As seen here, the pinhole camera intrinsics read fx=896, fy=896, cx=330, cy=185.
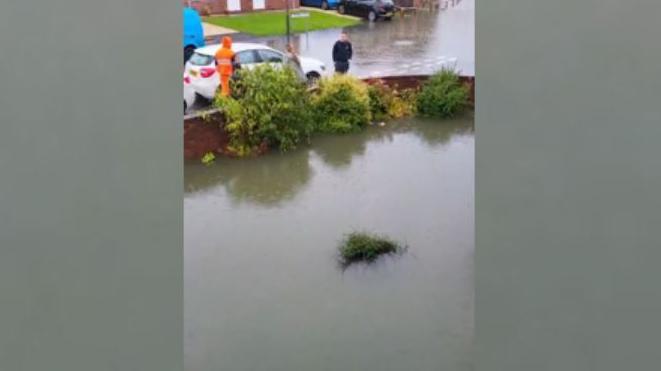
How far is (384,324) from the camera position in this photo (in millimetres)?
4891

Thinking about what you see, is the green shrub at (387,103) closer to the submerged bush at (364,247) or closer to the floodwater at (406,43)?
the floodwater at (406,43)

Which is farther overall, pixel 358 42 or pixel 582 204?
pixel 358 42

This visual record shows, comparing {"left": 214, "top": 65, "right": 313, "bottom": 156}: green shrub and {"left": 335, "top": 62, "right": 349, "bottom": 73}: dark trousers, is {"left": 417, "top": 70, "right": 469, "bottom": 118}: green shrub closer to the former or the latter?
{"left": 335, "top": 62, "right": 349, "bottom": 73}: dark trousers

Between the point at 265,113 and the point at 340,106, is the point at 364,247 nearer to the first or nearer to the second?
the point at 265,113

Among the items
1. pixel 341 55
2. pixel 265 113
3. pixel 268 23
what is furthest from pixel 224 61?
pixel 268 23

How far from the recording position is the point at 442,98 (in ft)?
30.8

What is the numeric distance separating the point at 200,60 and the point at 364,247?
401 cm

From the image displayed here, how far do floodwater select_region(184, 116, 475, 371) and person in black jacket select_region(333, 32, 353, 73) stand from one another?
1.76 metres

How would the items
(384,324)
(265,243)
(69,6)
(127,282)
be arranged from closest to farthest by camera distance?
(69,6) → (127,282) → (384,324) → (265,243)

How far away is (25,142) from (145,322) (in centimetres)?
42

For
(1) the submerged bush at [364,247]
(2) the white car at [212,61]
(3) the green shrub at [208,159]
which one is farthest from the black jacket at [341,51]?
(1) the submerged bush at [364,247]

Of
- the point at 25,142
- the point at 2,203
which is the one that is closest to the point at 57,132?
the point at 25,142

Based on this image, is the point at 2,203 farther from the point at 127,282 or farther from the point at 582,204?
the point at 582,204

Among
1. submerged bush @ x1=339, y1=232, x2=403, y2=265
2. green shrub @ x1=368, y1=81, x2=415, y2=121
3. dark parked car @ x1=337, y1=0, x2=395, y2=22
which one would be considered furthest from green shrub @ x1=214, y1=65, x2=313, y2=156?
dark parked car @ x1=337, y1=0, x2=395, y2=22
